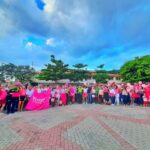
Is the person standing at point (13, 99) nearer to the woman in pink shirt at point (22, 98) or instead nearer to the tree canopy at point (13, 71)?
the woman in pink shirt at point (22, 98)

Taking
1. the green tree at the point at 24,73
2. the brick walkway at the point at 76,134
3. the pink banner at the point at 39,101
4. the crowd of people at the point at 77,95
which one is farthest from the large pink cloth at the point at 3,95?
the green tree at the point at 24,73

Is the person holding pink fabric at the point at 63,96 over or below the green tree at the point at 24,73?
below

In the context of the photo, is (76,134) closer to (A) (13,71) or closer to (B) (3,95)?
(B) (3,95)

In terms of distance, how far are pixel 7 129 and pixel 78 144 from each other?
327 centimetres

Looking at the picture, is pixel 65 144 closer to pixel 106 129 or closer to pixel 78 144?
pixel 78 144

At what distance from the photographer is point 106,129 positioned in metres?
6.44

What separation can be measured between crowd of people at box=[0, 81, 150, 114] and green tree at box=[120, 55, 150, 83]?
2037cm

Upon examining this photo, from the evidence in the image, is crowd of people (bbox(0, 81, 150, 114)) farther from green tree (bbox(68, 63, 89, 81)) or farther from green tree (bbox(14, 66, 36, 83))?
green tree (bbox(14, 66, 36, 83))

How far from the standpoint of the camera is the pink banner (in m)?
10.9

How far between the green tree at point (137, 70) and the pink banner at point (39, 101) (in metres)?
25.1

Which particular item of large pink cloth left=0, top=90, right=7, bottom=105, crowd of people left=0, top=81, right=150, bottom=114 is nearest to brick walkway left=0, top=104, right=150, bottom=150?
large pink cloth left=0, top=90, right=7, bottom=105

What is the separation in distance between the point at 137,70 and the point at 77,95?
2308 cm

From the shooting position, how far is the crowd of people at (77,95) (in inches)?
402

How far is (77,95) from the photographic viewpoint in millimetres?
14055
